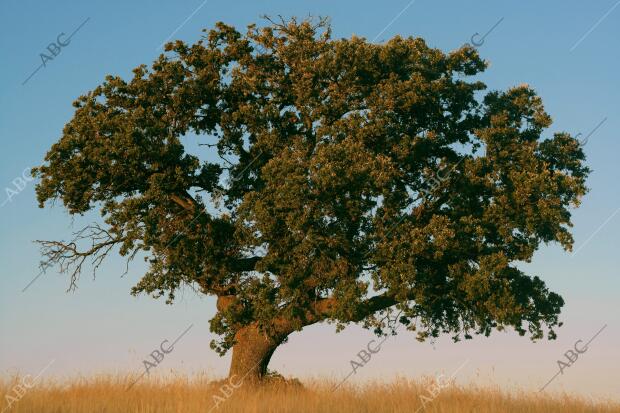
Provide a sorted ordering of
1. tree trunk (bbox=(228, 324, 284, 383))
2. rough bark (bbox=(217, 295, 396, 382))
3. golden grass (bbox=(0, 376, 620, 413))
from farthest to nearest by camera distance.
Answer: tree trunk (bbox=(228, 324, 284, 383)), rough bark (bbox=(217, 295, 396, 382)), golden grass (bbox=(0, 376, 620, 413))

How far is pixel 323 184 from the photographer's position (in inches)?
991

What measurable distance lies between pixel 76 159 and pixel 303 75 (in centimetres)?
958

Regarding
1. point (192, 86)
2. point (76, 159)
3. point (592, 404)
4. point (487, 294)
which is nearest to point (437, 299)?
point (487, 294)

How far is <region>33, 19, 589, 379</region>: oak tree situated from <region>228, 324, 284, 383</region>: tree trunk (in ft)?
0.20

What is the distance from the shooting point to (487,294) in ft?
88.9

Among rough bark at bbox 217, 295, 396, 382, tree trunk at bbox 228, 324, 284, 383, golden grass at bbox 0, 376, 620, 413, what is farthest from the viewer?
tree trunk at bbox 228, 324, 284, 383

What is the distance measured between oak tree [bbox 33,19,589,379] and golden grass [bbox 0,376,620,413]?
2.64 metres

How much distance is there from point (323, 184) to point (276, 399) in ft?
23.9

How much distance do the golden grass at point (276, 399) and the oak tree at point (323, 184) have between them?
2.64 metres

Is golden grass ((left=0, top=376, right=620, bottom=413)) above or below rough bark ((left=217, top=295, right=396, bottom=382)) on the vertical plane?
below

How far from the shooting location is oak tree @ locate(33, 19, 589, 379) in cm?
2656

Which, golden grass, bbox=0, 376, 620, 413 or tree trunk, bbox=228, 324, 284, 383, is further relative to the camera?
tree trunk, bbox=228, 324, 284, 383

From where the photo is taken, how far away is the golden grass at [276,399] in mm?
21797

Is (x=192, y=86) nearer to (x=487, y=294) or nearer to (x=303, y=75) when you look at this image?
(x=303, y=75)
